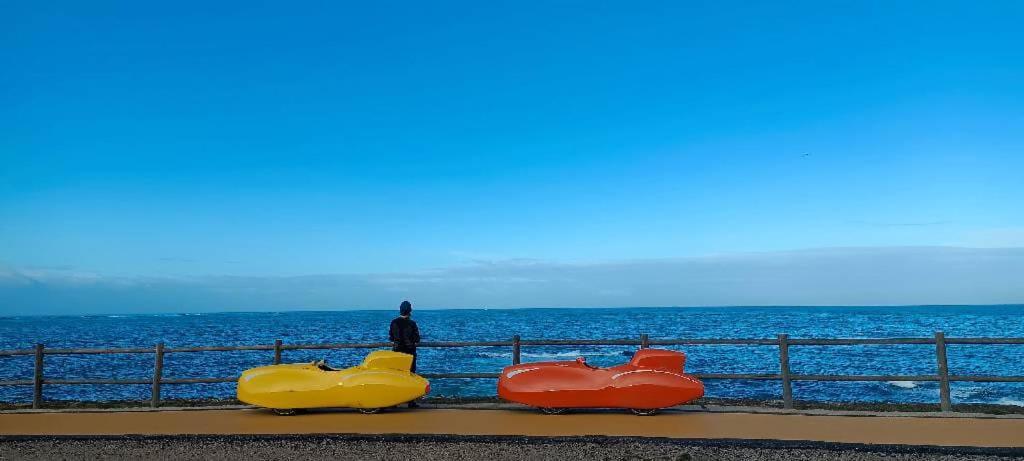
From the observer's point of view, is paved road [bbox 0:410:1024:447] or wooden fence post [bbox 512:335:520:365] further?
wooden fence post [bbox 512:335:520:365]

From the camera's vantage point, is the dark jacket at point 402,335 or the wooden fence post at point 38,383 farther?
the wooden fence post at point 38,383

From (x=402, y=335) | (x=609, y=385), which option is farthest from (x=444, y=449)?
(x=402, y=335)

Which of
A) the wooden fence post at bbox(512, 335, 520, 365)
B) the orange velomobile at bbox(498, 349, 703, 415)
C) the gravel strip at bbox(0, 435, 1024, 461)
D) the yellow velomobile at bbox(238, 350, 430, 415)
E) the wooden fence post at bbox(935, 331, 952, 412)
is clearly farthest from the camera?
the wooden fence post at bbox(512, 335, 520, 365)

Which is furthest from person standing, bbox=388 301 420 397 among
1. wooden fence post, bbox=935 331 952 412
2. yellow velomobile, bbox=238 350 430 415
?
wooden fence post, bbox=935 331 952 412

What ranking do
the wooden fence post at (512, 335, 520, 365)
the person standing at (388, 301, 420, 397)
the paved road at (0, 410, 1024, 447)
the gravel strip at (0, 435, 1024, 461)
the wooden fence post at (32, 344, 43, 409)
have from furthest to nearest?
the wooden fence post at (32, 344, 43, 409) < the wooden fence post at (512, 335, 520, 365) < the person standing at (388, 301, 420, 397) < the paved road at (0, 410, 1024, 447) < the gravel strip at (0, 435, 1024, 461)

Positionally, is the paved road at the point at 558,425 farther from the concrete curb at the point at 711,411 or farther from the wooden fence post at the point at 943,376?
the wooden fence post at the point at 943,376

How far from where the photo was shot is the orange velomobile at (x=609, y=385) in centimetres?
941

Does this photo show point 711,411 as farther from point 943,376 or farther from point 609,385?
point 943,376

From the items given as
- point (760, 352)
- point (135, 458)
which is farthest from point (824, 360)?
point (135, 458)

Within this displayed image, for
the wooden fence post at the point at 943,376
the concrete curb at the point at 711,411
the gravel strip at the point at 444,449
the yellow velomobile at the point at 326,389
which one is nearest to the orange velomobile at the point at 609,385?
the concrete curb at the point at 711,411

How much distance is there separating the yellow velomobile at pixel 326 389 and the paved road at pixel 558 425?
0.65 feet

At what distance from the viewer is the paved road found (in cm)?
795

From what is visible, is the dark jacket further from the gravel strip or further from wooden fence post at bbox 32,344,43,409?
wooden fence post at bbox 32,344,43,409

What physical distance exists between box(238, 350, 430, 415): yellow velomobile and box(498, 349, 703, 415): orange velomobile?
1484 mm
